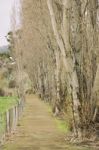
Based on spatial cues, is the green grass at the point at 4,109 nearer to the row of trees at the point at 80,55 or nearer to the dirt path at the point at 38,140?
the dirt path at the point at 38,140

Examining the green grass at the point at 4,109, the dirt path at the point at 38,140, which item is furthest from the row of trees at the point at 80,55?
the green grass at the point at 4,109

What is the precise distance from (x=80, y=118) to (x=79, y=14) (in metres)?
4.11

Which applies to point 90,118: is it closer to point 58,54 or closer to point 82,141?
point 82,141

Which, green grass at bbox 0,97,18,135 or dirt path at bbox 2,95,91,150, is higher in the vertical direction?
green grass at bbox 0,97,18,135

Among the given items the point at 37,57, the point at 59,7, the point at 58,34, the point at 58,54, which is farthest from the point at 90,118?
the point at 37,57

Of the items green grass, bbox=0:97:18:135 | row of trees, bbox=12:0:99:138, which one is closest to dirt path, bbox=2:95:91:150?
green grass, bbox=0:97:18:135

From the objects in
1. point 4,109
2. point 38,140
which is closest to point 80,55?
point 38,140

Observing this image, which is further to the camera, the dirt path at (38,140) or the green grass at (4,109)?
the green grass at (4,109)

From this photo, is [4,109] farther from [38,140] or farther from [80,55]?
[38,140]

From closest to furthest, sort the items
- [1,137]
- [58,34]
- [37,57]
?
[1,137] < [58,34] < [37,57]

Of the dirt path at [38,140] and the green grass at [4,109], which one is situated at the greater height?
the green grass at [4,109]

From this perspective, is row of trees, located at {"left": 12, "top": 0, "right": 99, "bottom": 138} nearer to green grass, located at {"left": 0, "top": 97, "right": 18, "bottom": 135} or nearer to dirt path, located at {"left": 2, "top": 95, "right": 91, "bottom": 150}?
dirt path, located at {"left": 2, "top": 95, "right": 91, "bottom": 150}

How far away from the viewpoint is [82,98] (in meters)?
20.2

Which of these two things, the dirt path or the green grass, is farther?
the green grass
